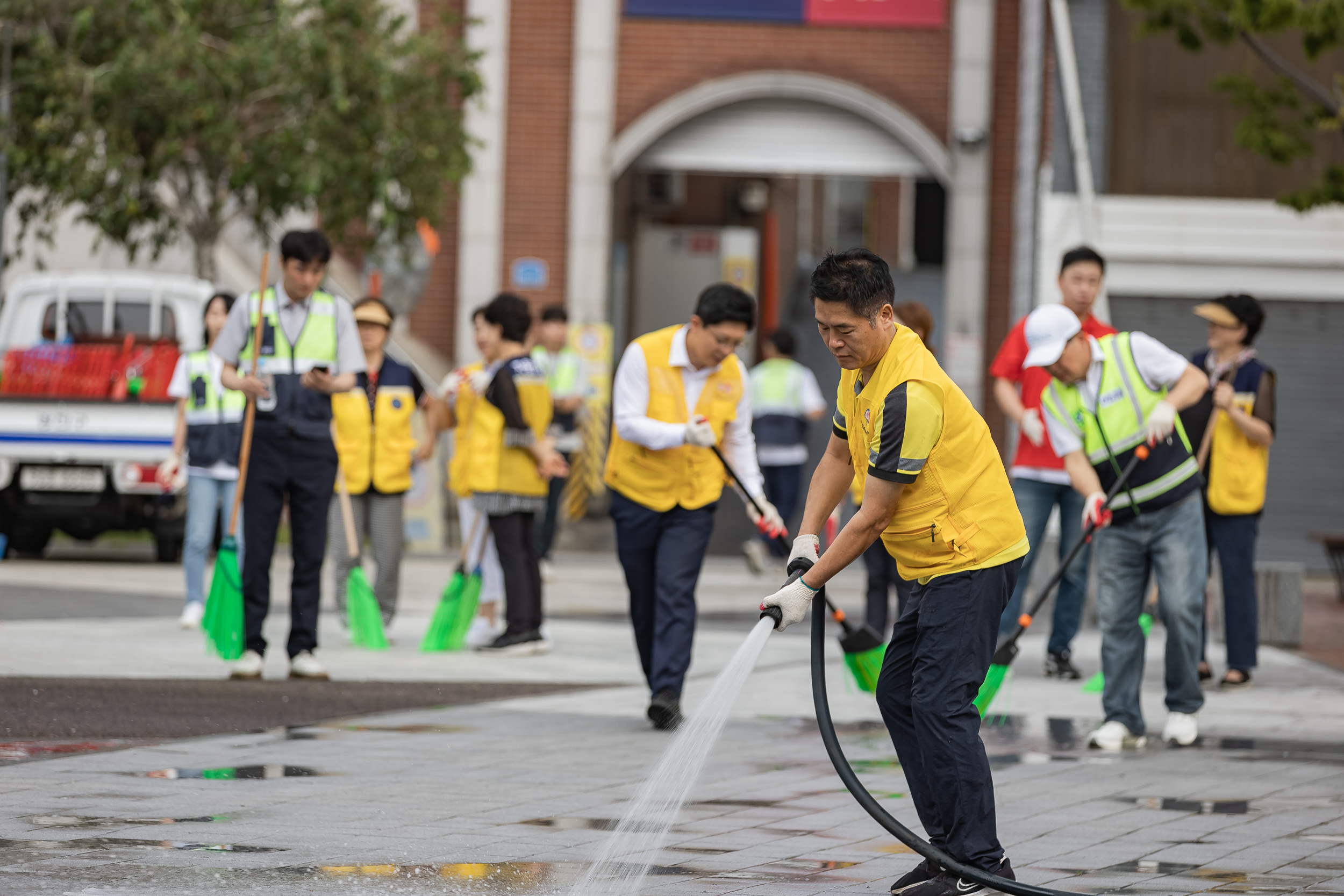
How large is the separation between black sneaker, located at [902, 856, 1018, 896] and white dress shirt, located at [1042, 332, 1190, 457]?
3002 millimetres

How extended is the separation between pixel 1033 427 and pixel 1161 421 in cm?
215

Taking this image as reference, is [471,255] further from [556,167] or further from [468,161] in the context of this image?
[468,161]

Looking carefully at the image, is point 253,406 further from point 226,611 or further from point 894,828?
point 894,828

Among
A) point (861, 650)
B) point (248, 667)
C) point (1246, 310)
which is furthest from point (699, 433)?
point (1246, 310)

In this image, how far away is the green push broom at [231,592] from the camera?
8844mm

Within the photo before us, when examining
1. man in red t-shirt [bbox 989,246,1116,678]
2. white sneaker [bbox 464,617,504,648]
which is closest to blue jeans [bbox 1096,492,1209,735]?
man in red t-shirt [bbox 989,246,1116,678]

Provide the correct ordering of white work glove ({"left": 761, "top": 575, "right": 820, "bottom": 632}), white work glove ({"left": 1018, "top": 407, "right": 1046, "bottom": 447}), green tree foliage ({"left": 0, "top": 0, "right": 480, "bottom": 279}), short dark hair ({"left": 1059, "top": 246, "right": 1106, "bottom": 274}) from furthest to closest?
green tree foliage ({"left": 0, "top": 0, "right": 480, "bottom": 279}) < white work glove ({"left": 1018, "top": 407, "right": 1046, "bottom": 447}) < short dark hair ({"left": 1059, "top": 246, "right": 1106, "bottom": 274}) < white work glove ({"left": 761, "top": 575, "right": 820, "bottom": 632})

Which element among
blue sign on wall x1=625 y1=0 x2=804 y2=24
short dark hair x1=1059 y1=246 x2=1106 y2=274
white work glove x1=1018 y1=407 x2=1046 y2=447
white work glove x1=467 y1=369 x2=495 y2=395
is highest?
blue sign on wall x1=625 y1=0 x2=804 y2=24

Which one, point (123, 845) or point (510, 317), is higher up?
point (510, 317)

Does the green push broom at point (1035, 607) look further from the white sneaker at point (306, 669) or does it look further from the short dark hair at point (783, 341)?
the short dark hair at point (783, 341)

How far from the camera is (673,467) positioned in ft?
26.8

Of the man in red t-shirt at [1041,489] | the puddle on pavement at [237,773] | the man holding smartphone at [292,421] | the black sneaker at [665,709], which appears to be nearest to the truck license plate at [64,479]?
the man holding smartphone at [292,421]

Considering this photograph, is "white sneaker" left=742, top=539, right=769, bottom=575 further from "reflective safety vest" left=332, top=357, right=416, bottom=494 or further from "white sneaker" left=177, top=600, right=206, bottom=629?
"white sneaker" left=177, top=600, right=206, bottom=629

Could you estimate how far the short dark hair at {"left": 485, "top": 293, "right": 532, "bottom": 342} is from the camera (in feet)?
34.9
